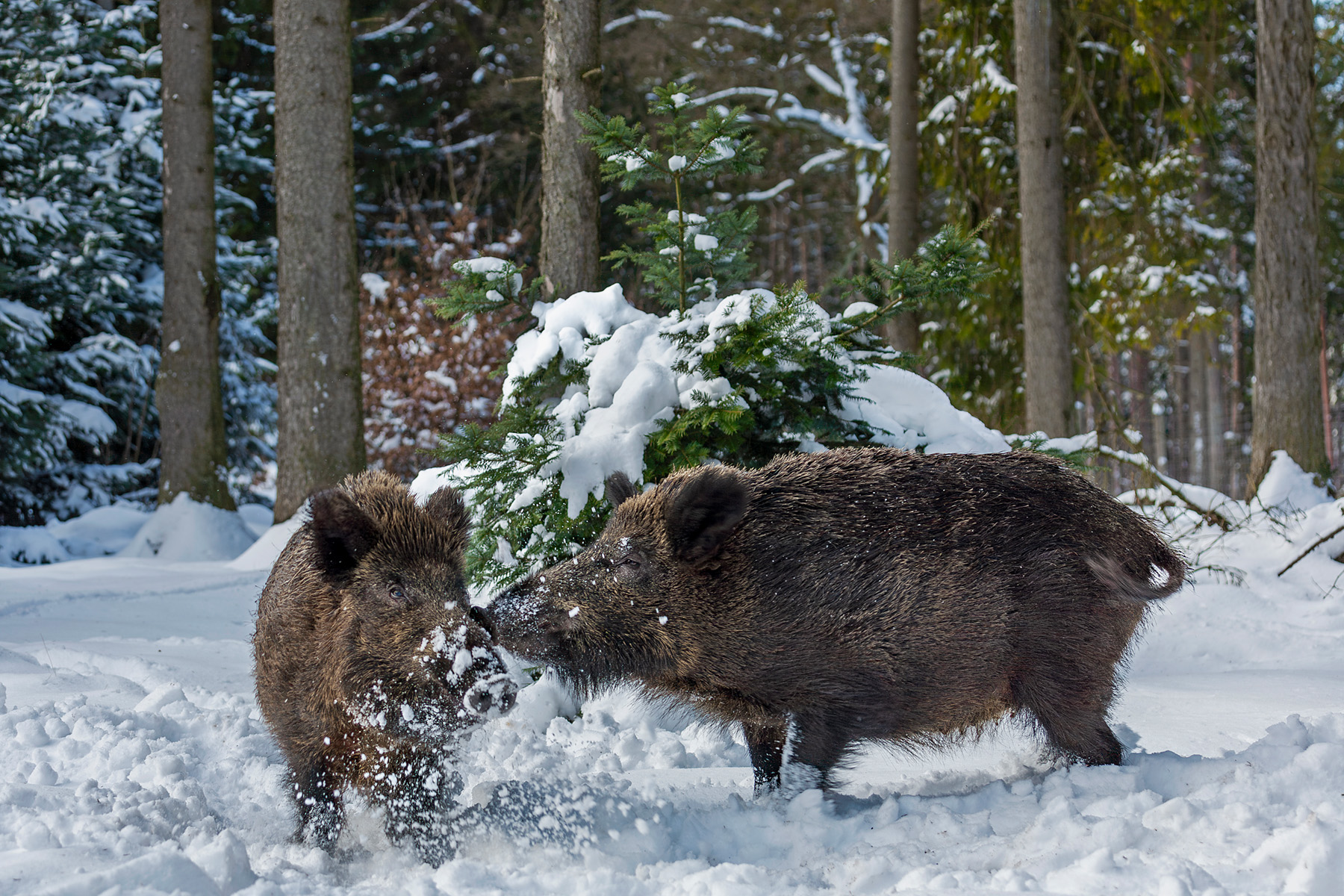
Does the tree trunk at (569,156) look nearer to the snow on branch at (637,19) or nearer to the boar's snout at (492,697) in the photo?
the boar's snout at (492,697)

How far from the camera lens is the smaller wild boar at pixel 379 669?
3455 millimetres

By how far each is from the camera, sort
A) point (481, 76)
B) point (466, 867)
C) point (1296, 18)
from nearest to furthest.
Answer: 1. point (466, 867)
2. point (1296, 18)
3. point (481, 76)

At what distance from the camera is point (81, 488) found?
13734mm

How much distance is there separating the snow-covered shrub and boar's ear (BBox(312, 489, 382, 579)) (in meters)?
1.16

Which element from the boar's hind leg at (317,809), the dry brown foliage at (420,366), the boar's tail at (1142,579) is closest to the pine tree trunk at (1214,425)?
the dry brown foliage at (420,366)

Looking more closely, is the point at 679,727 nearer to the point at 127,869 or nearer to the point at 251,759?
the point at 251,759

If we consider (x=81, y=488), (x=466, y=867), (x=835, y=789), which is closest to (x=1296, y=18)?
(x=835, y=789)

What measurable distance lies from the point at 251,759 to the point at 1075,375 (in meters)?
12.5

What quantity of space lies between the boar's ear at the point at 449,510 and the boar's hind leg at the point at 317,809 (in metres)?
0.98

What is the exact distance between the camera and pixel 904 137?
13375mm

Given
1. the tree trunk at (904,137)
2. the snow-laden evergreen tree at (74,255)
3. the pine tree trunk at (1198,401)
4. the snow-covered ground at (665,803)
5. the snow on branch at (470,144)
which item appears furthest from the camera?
the pine tree trunk at (1198,401)

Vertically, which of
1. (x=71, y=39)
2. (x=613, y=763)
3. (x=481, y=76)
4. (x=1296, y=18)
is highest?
(x=481, y=76)

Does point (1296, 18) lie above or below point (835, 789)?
above

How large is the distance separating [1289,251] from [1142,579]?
24.7ft
